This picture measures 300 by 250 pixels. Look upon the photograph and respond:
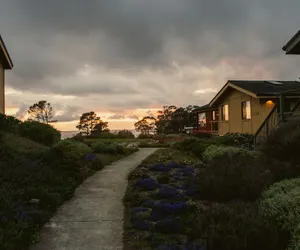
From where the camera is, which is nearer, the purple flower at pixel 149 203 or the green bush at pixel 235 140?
the purple flower at pixel 149 203

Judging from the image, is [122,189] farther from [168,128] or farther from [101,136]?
[168,128]

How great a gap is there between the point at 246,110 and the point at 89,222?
1896 centimetres

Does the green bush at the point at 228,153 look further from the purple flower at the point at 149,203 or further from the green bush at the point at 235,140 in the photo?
the green bush at the point at 235,140

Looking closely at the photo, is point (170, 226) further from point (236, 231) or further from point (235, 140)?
point (235, 140)

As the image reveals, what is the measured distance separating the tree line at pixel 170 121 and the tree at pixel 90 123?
6.30m

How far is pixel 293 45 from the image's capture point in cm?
1168

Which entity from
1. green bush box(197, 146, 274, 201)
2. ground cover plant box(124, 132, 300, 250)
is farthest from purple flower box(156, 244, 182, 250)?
green bush box(197, 146, 274, 201)

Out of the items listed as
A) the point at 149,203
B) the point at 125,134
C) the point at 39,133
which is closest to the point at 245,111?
the point at 39,133

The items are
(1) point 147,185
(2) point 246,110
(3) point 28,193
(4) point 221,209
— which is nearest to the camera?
(4) point 221,209

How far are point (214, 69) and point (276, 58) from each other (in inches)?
165

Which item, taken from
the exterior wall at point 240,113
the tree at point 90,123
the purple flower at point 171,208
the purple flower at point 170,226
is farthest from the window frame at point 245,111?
the tree at point 90,123

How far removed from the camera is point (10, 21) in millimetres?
14969

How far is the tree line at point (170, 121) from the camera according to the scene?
47750 millimetres

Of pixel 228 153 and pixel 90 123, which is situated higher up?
pixel 90 123
